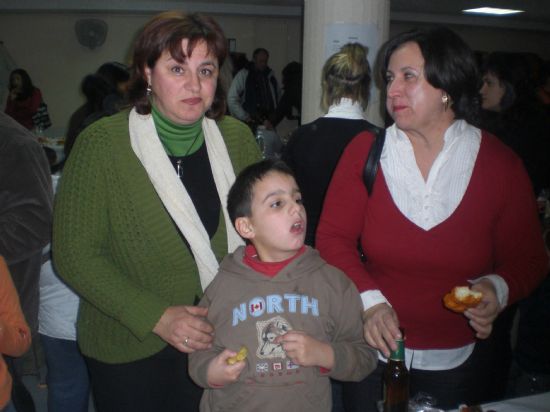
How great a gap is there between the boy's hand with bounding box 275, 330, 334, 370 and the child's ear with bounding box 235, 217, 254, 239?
0.34m

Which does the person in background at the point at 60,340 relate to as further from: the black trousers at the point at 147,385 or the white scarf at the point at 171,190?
the white scarf at the point at 171,190

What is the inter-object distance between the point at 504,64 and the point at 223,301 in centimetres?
245

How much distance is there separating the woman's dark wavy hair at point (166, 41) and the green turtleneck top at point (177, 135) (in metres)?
0.07

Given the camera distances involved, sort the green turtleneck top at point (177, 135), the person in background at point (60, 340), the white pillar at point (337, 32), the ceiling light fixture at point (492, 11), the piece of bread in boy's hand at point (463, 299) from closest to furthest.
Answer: the piece of bread in boy's hand at point (463, 299), the green turtleneck top at point (177, 135), the person in background at point (60, 340), the white pillar at point (337, 32), the ceiling light fixture at point (492, 11)

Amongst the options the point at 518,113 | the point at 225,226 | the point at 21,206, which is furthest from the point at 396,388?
the point at 518,113

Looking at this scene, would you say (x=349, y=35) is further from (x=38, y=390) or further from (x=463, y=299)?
(x=38, y=390)

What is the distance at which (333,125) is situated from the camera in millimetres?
2934

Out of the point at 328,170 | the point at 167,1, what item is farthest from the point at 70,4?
the point at 328,170

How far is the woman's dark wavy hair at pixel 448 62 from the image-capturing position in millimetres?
1634

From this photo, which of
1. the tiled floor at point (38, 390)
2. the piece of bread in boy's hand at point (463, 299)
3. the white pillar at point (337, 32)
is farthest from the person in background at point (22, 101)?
the piece of bread in boy's hand at point (463, 299)

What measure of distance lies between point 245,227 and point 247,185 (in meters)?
0.13

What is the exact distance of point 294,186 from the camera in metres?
1.61

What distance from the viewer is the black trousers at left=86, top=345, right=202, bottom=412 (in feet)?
5.60

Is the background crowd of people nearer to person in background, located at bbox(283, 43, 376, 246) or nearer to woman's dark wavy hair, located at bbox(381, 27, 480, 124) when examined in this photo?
woman's dark wavy hair, located at bbox(381, 27, 480, 124)
